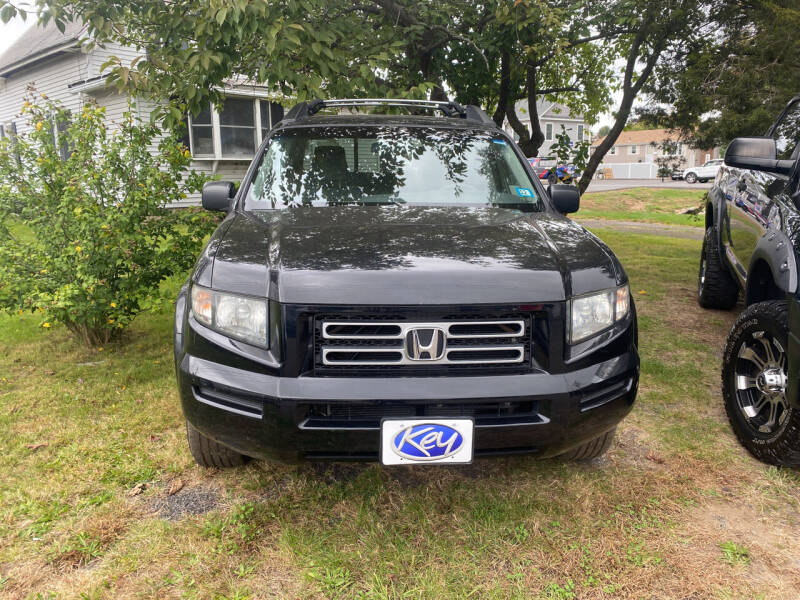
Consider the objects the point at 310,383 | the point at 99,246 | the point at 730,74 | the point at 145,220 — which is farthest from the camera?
the point at 730,74

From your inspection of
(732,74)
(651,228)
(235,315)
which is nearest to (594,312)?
(235,315)

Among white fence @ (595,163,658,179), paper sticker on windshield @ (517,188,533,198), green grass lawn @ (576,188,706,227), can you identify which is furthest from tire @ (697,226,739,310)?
white fence @ (595,163,658,179)

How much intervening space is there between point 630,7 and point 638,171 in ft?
169

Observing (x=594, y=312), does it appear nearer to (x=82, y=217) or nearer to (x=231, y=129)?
(x=82, y=217)

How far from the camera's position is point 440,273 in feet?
7.57

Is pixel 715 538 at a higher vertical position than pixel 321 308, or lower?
lower

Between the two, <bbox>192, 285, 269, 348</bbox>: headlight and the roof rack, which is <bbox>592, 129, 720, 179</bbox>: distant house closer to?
the roof rack

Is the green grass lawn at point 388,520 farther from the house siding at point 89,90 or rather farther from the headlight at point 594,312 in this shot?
the house siding at point 89,90

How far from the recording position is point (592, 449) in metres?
2.96

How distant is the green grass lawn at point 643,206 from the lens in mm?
15922

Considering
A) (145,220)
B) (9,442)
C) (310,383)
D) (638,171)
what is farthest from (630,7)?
(638,171)

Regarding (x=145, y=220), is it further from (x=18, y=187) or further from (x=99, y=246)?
(x=18, y=187)

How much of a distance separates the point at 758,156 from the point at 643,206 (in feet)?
57.2

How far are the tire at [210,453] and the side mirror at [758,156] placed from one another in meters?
3.12
